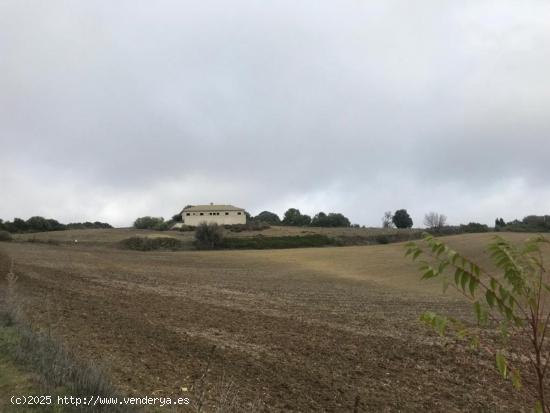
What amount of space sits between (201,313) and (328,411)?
11.1m

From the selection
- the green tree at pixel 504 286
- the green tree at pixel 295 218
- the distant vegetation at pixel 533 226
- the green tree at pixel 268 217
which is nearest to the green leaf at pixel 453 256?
the green tree at pixel 504 286

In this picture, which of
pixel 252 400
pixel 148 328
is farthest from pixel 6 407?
pixel 148 328

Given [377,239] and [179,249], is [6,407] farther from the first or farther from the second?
[377,239]

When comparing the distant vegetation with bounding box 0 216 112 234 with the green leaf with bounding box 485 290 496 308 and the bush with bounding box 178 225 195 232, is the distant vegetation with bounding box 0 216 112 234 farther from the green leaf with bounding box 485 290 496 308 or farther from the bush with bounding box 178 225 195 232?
the green leaf with bounding box 485 290 496 308

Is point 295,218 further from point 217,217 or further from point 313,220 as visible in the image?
point 217,217

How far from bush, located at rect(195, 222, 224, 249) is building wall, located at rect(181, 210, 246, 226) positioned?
4008 centimetres

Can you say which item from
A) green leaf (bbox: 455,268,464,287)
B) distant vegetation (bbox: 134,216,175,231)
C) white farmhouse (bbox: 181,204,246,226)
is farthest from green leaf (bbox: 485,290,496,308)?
white farmhouse (bbox: 181,204,246,226)

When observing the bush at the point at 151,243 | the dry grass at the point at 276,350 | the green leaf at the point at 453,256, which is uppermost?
the green leaf at the point at 453,256

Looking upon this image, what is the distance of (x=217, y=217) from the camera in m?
133

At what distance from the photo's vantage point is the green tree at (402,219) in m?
137

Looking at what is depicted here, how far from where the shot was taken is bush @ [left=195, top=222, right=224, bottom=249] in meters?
89.8

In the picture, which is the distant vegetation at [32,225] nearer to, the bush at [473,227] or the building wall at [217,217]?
the building wall at [217,217]

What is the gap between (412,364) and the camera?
452 inches

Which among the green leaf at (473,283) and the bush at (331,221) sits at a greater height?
the bush at (331,221)
